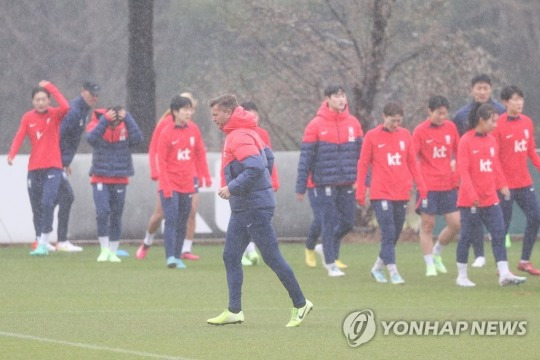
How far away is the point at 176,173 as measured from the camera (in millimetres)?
19984

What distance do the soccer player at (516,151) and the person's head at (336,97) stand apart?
202 centimetres

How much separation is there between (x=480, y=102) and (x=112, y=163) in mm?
5518

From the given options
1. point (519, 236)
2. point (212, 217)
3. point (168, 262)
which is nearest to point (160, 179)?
point (168, 262)

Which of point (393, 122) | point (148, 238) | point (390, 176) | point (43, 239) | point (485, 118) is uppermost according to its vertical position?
point (485, 118)

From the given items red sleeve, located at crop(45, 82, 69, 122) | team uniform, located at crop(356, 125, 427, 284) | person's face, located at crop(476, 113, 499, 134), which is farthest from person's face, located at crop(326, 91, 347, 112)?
red sleeve, located at crop(45, 82, 69, 122)

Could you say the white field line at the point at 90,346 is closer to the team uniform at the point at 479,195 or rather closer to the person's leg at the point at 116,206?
the team uniform at the point at 479,195

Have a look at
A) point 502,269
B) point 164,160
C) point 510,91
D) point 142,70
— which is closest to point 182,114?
point 164,160

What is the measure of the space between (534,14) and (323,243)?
95.2ft

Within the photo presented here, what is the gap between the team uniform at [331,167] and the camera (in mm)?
19016

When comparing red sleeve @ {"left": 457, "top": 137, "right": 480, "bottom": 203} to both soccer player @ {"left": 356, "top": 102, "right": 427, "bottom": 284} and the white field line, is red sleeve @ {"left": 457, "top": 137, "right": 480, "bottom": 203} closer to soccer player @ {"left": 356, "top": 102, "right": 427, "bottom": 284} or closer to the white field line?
soccer player @ {"left": 356, "top": 102, "right": 427, "bottom": 284}

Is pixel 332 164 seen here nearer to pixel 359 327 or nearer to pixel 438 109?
pixel 438 109

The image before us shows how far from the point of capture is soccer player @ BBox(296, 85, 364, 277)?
1900 centimetres

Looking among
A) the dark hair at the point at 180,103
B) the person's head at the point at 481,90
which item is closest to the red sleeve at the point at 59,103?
the dark hair at the point at 180,103

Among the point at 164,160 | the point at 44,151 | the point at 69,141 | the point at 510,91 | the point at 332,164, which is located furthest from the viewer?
the point at 69,141
